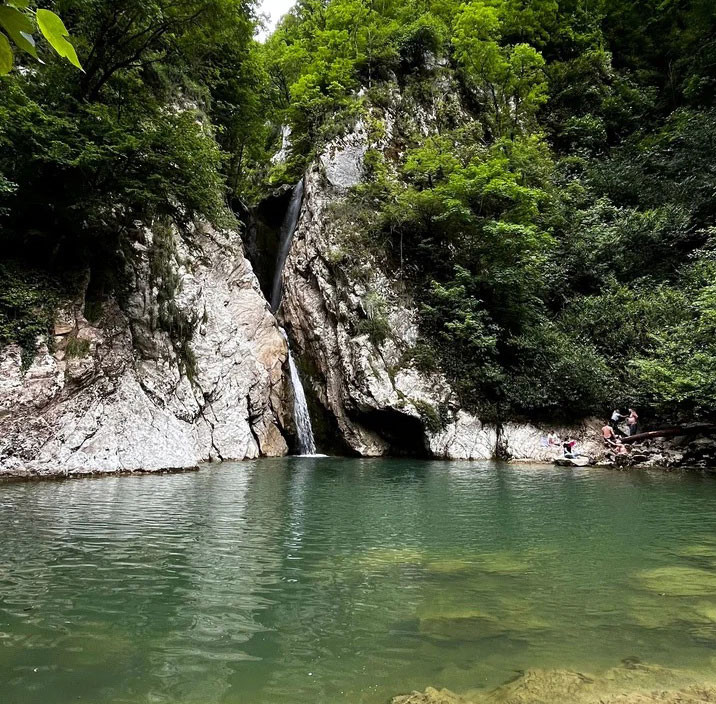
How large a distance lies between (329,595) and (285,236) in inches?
942

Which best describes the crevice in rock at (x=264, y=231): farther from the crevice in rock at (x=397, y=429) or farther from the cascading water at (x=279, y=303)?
the crevice in rock at (x=397, y=429)

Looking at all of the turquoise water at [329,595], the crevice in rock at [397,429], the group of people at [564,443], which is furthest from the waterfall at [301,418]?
the turquoise water at [329,595]

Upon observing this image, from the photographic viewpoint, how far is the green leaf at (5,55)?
1229 millimetres

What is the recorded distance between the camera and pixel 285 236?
26.4 metres

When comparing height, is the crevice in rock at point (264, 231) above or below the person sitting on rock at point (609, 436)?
above

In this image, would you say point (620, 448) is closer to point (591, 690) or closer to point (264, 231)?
point (591, 690)

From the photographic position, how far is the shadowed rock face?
2568mm

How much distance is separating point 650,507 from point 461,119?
25.3 meters

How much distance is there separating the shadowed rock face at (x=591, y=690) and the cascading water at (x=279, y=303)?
1738 centimetres

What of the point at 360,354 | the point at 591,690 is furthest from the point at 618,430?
the point at 591,690

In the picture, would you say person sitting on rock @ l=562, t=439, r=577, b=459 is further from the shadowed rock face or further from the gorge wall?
the shadowed rock face

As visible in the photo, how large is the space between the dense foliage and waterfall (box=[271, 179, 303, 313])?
1.67 metres

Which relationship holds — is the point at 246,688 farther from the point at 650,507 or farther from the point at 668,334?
the point at 668,334

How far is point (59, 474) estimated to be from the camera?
35.0 ft
